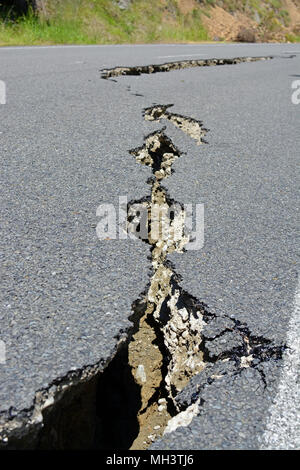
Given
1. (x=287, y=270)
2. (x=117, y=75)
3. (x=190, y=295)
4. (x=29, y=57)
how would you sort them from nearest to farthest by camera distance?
(x=190, y=295)
(x=287, y=270)
(x=117, y=75)
(x=29, y=57)

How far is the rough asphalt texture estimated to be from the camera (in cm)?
151

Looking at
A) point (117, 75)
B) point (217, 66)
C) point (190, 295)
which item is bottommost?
point (190, 295)

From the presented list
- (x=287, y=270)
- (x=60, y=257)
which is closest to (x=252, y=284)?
(x=287, y=270)

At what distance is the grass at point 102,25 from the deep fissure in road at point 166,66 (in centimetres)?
339

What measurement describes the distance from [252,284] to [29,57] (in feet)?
19.3

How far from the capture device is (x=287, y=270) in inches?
85.1

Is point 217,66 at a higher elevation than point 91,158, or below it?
higher
